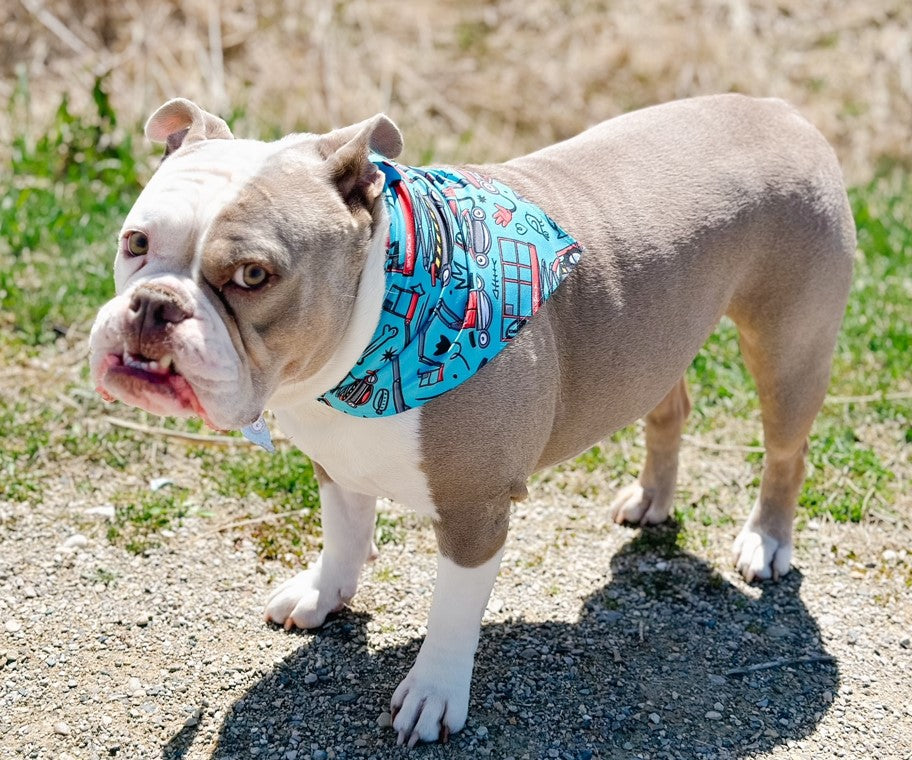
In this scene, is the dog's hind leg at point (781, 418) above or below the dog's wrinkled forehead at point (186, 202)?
below

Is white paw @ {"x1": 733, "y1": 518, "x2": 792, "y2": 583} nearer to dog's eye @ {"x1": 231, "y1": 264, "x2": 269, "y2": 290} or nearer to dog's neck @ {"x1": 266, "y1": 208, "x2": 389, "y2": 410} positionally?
→ dog's neck @ {"x1": 266, "y1": 208, "x2": 389, "y2": 410}

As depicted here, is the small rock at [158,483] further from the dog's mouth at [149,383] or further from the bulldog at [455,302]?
the dog's mouth at [149,383]

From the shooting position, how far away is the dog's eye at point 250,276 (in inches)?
97.7

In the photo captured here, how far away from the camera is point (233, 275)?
2488mm

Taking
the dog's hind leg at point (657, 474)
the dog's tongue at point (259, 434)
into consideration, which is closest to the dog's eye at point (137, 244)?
the dog's tongue at point (259, 434)

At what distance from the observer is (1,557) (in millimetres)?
3832

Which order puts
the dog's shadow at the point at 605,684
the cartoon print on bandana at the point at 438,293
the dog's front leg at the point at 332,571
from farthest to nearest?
the dog's front leg at the point at 332,571
the dog's shadow at the point at 605,684
the cartoon print on bandana at the point at 438,293

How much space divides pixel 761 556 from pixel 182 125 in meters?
2.43

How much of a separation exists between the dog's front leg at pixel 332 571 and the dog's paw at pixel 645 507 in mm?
1088

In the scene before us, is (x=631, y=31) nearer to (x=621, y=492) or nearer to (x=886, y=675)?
(x=621, y=492)

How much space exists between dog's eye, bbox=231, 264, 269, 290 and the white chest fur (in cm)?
49

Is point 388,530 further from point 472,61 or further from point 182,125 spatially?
point 472,61

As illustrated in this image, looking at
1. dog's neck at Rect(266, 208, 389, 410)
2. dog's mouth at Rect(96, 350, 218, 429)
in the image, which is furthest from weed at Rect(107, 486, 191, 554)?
dog's mouth at Rect(96, 350, 218, 429)

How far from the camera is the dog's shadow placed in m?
3.20
